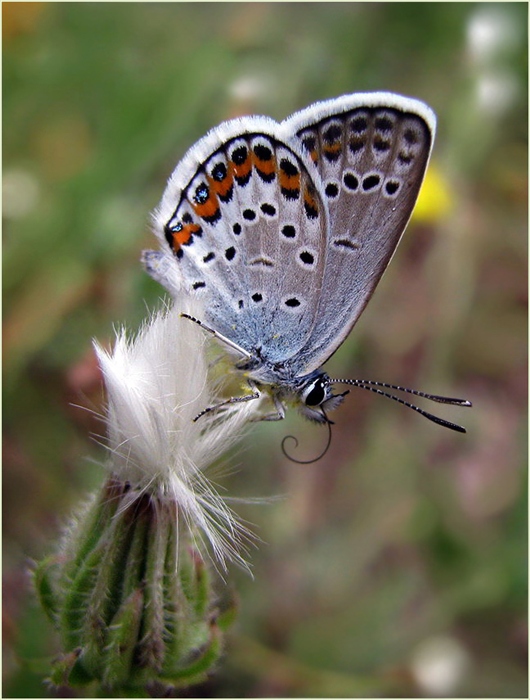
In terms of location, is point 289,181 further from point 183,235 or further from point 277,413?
point 277,413

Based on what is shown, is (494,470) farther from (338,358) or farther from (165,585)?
(165,585)

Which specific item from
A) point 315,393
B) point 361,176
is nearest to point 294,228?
point 361,176

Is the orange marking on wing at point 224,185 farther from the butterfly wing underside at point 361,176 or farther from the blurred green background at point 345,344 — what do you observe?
the blurred green background at point 345,344

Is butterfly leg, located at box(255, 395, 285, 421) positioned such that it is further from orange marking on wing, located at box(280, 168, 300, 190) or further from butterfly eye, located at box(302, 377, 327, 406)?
orange marking on wing, located at box(280, 168, 300, 190)

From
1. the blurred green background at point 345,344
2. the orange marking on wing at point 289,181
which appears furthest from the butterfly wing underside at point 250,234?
the blurred green background at point 345,344

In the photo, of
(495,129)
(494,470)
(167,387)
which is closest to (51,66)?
(495,129)

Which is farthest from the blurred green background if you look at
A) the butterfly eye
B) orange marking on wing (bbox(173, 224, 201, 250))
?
the butterfly eye
